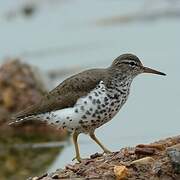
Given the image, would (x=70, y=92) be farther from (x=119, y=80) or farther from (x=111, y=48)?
(x=111, y=48)

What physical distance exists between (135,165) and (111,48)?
9.17m

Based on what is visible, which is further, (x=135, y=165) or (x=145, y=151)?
(x=145, y=151)

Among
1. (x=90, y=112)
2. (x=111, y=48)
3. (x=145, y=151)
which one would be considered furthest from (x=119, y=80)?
(x=111, y=48)

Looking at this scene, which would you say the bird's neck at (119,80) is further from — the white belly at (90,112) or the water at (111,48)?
the water at (111,48)

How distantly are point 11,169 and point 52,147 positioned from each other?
1.02 metres

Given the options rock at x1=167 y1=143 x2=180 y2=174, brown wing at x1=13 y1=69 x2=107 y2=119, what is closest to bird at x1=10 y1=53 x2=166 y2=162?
brown wing at x1=13 y1=69 x2=107 y2=119

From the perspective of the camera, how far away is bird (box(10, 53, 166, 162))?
1159cm

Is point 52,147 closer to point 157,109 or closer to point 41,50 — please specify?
point 157,109

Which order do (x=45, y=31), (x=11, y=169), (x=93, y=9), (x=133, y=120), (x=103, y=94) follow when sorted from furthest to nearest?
(x=93, y=9) < (x=45, y=31) < (x=133, y=120) < (x=11, y=169) < (x=103, y=94)

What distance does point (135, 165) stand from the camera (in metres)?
10.3

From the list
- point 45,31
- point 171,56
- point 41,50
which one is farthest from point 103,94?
point 45,31

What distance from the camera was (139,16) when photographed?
21.8 m

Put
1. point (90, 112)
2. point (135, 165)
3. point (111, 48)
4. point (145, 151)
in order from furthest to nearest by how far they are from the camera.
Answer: point (111, 48) → point (90, 112) → point (145, 151) → point (135, 165)

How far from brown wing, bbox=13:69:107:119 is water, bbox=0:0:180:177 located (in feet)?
6.89
